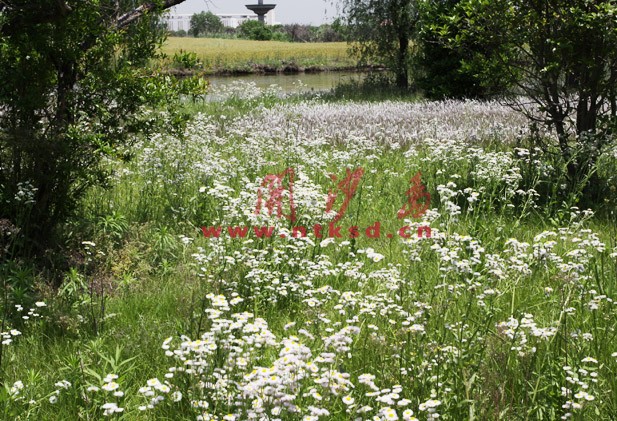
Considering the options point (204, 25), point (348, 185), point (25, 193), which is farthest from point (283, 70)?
point (204, 25)

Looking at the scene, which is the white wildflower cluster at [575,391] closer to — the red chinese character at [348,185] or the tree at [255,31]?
the red chinese character at [348,185]

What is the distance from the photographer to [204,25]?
115500 millimetres

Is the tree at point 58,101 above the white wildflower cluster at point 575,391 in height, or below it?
above

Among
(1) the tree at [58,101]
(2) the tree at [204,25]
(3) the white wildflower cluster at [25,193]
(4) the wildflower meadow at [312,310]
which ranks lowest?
(4) the wildflower meadow at [312,310]

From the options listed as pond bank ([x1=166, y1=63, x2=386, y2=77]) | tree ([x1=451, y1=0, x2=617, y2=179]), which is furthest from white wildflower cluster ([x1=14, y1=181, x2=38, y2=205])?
pond bank ([x1=166, y1=63, x2=386, y2=77])

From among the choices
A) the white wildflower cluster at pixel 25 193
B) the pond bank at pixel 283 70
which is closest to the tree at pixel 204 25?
the pond bank at pixel 283 70

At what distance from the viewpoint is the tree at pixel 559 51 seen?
7480 millimetres

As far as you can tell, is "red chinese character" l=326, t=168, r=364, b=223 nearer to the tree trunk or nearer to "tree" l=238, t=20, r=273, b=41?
→ the tree trunk

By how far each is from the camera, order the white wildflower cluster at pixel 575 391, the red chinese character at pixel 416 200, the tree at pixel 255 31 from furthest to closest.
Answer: the tree at pixel 255 31, the red chinese character at pixel 416 200, the white wildflower cluster at pixel 575 391

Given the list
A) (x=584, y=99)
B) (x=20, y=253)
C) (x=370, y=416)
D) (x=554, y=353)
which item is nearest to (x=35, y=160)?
(x=20, y=253)

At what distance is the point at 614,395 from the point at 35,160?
472 centimetres

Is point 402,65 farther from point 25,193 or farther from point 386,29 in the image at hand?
point 25,193

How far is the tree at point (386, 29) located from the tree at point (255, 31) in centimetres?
7516

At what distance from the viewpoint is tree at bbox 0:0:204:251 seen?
5602 mm
